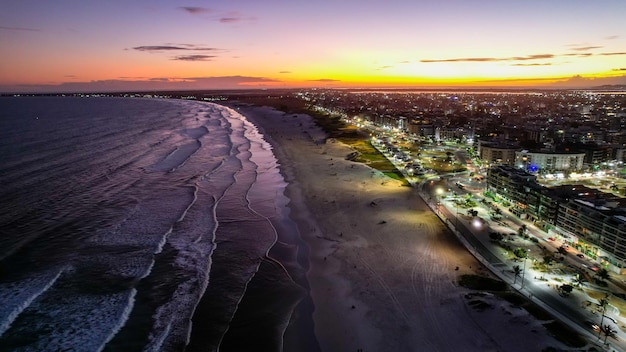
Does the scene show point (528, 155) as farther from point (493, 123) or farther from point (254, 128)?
point (254, 128)

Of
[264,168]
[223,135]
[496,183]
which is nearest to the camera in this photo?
[496,183]

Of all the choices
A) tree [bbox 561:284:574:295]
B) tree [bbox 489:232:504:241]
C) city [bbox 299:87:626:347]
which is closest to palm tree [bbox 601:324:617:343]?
city [bbox 299:87:626:347]

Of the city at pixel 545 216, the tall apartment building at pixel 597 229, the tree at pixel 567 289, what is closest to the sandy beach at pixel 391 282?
the city at pixel 545 216

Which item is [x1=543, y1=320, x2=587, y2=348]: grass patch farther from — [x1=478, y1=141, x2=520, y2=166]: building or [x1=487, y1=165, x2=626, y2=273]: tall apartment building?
[x1=478, y1=141, x2=520, y2=166]: building

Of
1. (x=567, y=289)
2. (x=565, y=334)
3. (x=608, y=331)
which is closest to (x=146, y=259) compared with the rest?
(x=565, y=334)

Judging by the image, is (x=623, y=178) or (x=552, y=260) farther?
(x=623, y=178)

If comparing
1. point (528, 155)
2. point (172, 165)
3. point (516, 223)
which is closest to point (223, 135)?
point (172, 165)

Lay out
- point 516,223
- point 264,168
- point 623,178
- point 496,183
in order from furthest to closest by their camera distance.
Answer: point 264,168 < point 623,178 < point 496,183 < point 516,223
